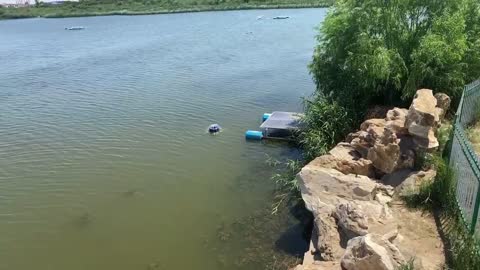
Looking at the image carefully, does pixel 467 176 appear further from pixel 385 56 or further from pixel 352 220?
pixel 385 56

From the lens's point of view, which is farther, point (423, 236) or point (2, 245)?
point (2, 245)

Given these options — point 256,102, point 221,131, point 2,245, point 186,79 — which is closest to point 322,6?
point 186,79

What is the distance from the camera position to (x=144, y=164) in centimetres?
1725

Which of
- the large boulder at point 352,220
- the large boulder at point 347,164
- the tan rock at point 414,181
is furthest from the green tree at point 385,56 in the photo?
the large boulder at point 352,220

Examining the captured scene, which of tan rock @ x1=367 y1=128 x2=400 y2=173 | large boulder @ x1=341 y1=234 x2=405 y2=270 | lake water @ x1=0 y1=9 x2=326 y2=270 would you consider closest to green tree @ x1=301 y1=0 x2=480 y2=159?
lake water @ x1=0 y1=9 x2=326 y2=270

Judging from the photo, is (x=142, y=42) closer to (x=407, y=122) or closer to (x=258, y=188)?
(x=258, y=188)

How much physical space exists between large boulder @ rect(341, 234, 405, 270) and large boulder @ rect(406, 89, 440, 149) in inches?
178

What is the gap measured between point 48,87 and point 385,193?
26.1m

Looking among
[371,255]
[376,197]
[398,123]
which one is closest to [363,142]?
[398,123]

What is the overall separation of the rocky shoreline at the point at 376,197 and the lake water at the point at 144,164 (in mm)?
1908

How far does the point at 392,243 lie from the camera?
28.2ft

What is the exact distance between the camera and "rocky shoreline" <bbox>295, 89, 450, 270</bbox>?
8203 millimetres

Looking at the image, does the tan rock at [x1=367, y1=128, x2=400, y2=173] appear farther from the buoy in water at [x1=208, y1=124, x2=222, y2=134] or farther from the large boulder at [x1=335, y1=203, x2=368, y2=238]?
the buoy in water at [x1=208, y1=124, x2=222, y2=134]

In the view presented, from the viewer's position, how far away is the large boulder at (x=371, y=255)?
743cm
